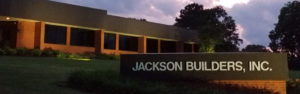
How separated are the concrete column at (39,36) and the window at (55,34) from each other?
77 centimetres

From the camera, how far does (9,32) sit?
34906 mm

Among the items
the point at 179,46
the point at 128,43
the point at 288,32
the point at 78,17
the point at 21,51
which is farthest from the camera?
the point at 288,32

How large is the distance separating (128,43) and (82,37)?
603 centimetres

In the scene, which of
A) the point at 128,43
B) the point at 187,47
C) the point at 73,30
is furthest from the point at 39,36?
the point at 187,47

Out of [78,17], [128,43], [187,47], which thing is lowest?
[187,47]

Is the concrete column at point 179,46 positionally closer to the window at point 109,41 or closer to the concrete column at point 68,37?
the window at point 109,41

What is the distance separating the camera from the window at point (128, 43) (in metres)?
43.8

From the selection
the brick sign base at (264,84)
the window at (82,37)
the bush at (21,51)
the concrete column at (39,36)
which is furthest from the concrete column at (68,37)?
the brick sign base at (264,84)

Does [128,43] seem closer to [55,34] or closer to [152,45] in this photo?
[152,45]

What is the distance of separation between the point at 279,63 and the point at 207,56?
7.39ft

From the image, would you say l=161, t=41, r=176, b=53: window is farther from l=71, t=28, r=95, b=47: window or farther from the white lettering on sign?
the white lettering on sign

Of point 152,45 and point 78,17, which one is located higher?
point 78,17

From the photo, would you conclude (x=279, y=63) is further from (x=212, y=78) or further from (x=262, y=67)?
(x=212, y=78)

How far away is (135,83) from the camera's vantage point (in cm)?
1486
